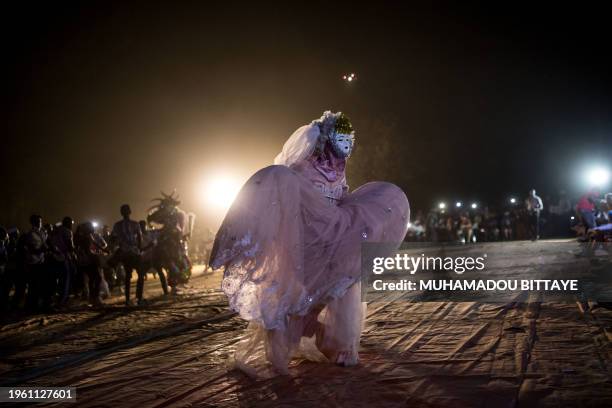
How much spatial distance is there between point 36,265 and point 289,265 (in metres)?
8.49

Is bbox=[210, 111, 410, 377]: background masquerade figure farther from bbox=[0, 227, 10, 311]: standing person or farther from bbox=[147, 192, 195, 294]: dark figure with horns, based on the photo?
bbox=[0, 227, 10, 311]: standing person

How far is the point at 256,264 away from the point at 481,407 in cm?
242

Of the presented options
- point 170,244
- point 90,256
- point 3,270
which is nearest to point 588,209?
point 170,244

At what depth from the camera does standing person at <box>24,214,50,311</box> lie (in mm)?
11562

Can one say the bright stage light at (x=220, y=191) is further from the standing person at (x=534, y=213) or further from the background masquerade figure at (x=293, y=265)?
the background masquerade figure at (x=293, y=265)

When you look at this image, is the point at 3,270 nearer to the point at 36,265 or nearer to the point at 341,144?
the point at 36,265

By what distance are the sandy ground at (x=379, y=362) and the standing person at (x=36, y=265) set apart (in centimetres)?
228

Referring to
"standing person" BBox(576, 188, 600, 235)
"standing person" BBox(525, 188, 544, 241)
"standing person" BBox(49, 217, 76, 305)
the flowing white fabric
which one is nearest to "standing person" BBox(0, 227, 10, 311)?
"standing person" BBox(49, 217, 76, 305)

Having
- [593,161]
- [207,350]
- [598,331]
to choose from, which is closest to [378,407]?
[207,350]

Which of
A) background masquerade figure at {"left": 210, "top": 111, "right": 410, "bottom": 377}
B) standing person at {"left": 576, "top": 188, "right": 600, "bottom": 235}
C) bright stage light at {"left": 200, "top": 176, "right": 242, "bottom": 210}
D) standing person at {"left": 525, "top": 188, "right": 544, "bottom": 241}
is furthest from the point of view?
bright stage light at {"left": 200, "top": 176, "right": 242, "bottom": 210}

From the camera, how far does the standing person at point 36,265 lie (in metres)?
11.6

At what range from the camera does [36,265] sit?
37.9 feet

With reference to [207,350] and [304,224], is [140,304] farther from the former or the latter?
[304,224]

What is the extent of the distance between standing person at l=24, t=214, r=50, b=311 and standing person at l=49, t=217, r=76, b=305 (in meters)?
0.19
